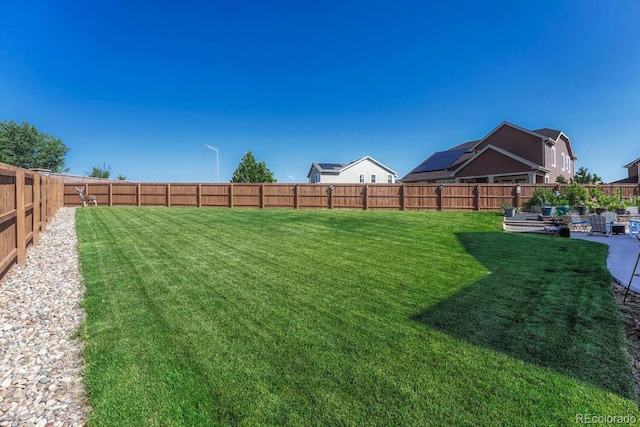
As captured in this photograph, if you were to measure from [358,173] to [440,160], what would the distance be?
344 inches

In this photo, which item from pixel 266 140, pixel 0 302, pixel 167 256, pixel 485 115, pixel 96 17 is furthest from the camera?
pixel 266 140

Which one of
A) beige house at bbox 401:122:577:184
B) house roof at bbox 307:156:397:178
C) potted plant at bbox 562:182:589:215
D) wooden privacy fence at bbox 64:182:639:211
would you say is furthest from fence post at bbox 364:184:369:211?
house roof at bbox 307:156:397:178

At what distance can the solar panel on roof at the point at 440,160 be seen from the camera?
29922 millimetres

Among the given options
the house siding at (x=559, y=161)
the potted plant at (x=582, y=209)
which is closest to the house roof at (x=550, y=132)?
the house siding at (x=559, y=161)

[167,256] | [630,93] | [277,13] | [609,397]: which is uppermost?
[277,13]

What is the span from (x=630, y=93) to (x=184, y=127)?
109ft

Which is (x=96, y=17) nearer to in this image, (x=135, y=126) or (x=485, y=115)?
(x=135, y=126)

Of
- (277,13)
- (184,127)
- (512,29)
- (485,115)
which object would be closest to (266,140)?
(184,127)

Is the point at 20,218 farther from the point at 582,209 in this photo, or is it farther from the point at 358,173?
the point at 358,173

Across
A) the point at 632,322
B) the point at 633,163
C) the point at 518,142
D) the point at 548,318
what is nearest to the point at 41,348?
the point at 548,318

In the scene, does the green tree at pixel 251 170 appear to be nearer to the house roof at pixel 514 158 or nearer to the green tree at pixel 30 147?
the house roof at pixel 514 158

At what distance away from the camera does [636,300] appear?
13.6 ft

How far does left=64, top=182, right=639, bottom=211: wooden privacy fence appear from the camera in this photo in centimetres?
1802

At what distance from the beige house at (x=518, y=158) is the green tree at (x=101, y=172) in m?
55.9
